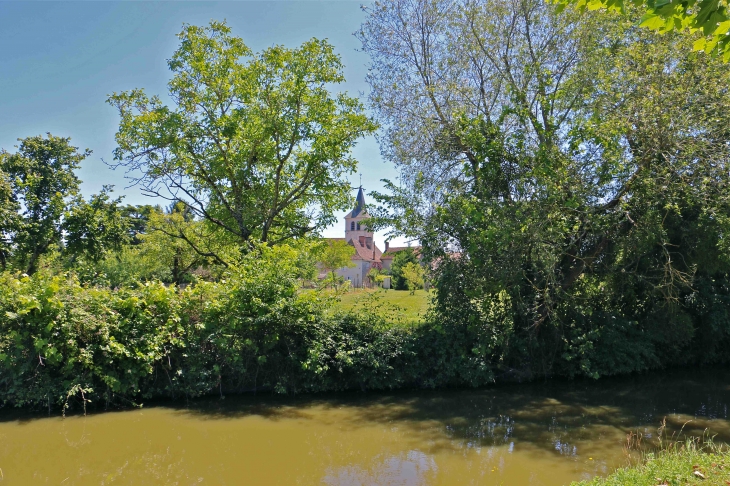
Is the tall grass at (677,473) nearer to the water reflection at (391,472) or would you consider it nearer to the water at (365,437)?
the water at (365,437)

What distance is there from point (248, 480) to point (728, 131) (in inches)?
447

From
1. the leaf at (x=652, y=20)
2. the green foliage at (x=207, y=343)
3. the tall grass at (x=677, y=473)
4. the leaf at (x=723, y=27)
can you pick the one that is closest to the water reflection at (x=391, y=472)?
the tall grass at (x=677, y=473)

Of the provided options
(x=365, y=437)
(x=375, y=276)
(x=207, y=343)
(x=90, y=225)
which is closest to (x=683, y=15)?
(x=365, y=437)

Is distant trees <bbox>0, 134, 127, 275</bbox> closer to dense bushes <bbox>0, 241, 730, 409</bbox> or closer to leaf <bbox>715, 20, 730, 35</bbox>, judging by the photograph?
dense bushes <bbox>0, 241, 730, 409</bbox>

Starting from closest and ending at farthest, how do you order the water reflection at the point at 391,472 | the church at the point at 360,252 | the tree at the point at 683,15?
the tree at the point at 683,15 < the water reflection at the point at 391,472 < the church at the point at 360,252

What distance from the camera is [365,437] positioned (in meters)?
9.34

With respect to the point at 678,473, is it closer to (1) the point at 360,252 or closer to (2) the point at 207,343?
(2) the point at 207,343

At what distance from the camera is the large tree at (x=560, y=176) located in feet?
36.2

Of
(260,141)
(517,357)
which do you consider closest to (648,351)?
(517,357)

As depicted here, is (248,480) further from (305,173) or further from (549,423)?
(305,173)

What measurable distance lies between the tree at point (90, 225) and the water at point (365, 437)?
10768 millimetres

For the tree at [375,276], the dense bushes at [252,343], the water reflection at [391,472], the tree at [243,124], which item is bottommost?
the water reflection at [391,472]

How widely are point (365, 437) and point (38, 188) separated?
1901 cm

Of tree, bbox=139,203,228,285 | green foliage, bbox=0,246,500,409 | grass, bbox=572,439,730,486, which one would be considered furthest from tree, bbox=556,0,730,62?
tree, bbox=139,203,228,285
